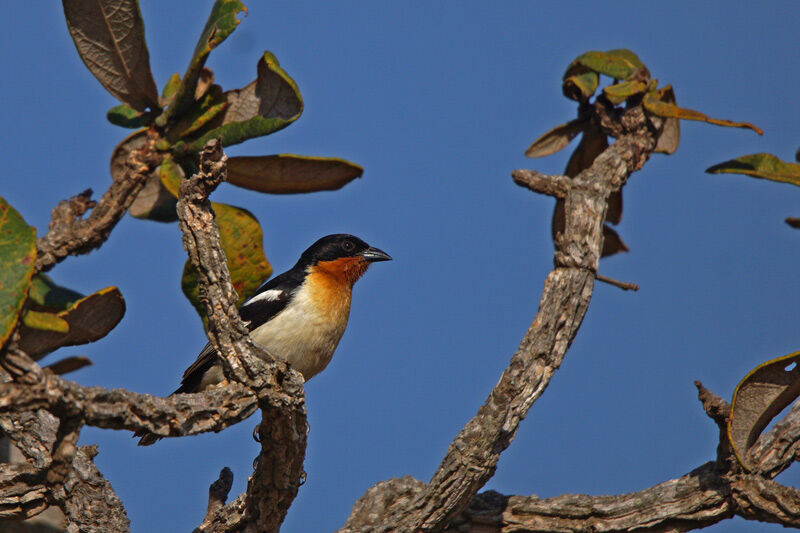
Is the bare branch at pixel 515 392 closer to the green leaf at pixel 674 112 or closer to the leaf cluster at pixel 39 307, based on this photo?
the green leaf at pixel 674 112

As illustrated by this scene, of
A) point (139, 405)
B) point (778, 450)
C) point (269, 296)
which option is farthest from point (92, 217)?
point (778, 450)

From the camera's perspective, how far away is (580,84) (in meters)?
5.45

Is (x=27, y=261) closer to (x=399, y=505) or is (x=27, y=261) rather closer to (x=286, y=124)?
(x=286, y=124)

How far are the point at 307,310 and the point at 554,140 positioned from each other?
2.21 m

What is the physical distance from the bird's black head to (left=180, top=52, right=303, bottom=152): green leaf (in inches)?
79.7

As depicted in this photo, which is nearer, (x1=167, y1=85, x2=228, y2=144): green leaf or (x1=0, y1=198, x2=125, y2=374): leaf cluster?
(x1=0, y1=198, x2=125, y2=374): leaf cluster

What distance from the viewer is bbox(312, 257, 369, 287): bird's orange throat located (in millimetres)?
6701

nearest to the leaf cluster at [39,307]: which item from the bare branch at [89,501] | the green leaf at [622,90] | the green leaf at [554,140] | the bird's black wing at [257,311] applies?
the bare branch at [89,501]

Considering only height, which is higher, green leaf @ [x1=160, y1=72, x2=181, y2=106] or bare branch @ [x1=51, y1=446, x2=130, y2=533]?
green leaf @ [x1=160, y1=72, x2=181, y2=106]

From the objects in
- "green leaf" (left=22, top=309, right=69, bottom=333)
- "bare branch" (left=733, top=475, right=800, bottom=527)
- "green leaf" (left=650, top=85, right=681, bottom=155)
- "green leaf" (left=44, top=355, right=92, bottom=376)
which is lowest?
"bare branch" (left=733, top=475, right=800, bottom=527)

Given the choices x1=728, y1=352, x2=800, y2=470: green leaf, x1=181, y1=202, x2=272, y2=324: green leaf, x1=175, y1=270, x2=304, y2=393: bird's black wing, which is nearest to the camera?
x1=728, y1=352, x2=800, y2=470: green leaf

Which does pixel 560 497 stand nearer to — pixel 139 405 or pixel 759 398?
pixel 759 398

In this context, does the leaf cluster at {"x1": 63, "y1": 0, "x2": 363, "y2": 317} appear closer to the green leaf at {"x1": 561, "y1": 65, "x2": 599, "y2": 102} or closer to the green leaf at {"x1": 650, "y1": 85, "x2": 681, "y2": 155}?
the green leaf at {"x1": 561, "y1": 65, "x2": 599, "y2": 102}

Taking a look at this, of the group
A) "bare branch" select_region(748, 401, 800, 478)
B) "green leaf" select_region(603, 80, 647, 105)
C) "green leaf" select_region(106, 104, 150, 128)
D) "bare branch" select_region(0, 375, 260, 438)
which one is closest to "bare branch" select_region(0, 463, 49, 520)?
"bare branch" select_region(0, 375, 260, 438)
